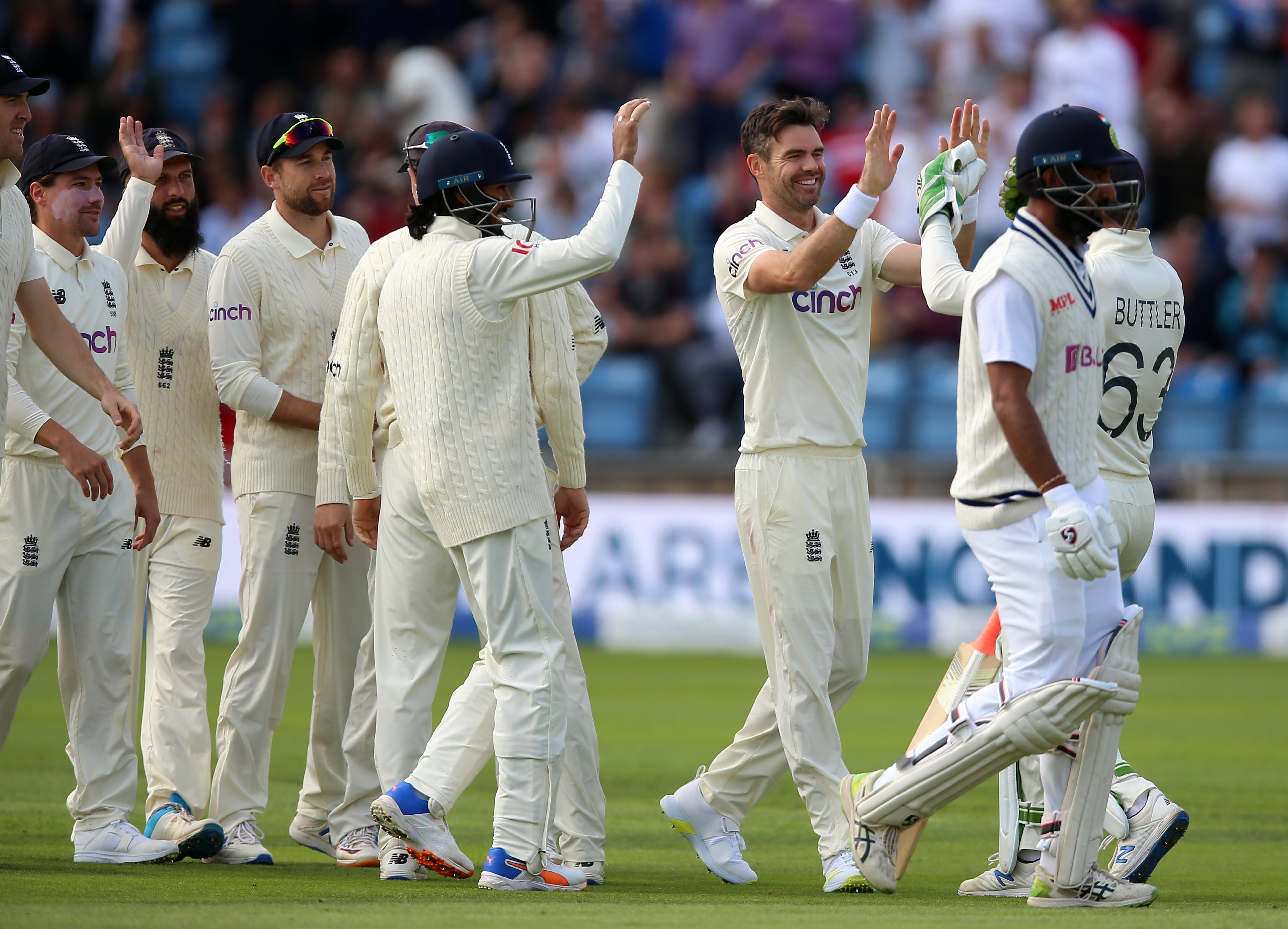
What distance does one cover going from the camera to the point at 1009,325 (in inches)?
195

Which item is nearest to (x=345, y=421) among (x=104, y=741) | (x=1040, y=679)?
(x=104, y=741)

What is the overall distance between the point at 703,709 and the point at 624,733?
3.99ft

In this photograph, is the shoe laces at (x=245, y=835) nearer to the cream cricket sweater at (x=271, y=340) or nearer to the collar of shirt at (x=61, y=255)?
the cream cricket sweater at (x=271, y=340)

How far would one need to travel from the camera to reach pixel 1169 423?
49.2 feet

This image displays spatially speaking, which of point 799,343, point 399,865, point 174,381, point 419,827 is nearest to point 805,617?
point 799,343

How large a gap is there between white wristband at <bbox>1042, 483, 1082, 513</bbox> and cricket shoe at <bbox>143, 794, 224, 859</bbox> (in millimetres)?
3131

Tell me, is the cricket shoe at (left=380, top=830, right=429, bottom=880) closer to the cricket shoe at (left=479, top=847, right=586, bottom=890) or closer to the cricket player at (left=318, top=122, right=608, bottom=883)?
the cricket player at (left=318, top=122, right=608, bottom=883)

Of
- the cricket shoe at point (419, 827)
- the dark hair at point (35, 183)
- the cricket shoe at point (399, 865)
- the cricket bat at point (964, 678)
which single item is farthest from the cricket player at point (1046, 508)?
the dark hair at point (35, 183)

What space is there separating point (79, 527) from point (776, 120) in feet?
9.53

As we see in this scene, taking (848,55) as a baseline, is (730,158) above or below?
below

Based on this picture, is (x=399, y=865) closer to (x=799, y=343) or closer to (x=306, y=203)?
(x=799, y=343)

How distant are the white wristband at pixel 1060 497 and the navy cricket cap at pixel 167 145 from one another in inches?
147

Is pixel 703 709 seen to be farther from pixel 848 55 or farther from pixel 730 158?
pixel 848 55

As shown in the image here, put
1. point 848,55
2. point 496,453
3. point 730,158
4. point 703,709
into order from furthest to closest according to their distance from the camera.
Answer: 1. point 848,55
2. point 730,158
3. point 703,709
4. point 496,453
